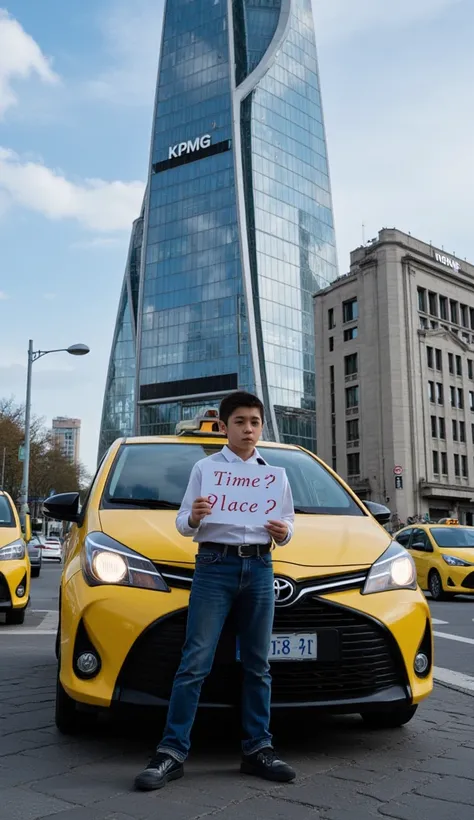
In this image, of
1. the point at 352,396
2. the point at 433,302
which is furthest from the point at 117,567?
the point at 433,302

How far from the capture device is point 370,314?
63719 millimetres

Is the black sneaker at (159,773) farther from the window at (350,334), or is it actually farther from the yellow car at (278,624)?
the window at (350,334)

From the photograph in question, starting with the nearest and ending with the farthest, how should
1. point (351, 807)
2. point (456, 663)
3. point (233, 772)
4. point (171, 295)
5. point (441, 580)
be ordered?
point (351, 807), point (233, 772), point (456, 663), point (441, 580), point (171, 295)

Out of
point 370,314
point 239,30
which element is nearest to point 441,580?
point 370,314

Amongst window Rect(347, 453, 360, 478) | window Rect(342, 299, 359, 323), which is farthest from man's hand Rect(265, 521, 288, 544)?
window Rect(342, 299, 359, 323)

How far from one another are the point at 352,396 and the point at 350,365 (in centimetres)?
→ 251

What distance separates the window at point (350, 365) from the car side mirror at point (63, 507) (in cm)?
6139

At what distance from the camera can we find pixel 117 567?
4004 mm

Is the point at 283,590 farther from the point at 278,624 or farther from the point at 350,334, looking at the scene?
the point at 350,334

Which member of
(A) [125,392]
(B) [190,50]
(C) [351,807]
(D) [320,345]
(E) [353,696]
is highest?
(B) [190,50]

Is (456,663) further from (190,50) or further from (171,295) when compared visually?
(190,50)

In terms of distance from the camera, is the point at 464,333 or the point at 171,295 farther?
the point at 171,295

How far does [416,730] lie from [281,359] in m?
90.5

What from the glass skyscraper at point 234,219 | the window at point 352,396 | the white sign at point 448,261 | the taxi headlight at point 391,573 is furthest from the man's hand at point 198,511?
the glass skyscraper at point 234,219
